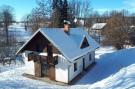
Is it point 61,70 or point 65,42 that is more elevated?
point 65,42

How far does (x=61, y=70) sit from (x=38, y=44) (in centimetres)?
356

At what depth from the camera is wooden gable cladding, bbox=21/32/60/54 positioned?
74.9 feet

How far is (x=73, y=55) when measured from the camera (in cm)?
2225

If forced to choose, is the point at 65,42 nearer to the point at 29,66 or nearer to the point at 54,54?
the point at 54,54

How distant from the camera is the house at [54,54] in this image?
21750mm

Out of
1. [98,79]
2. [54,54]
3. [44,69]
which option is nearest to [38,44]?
[54,54]

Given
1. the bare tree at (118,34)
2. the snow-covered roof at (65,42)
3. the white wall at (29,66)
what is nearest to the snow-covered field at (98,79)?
the white wall at (29,66)

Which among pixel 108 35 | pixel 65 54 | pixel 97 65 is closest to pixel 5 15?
pixel 108 35

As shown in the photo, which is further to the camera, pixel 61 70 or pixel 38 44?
pixel 38 44

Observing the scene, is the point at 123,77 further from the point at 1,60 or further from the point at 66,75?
the point at 1,60

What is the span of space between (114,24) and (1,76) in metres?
30.6

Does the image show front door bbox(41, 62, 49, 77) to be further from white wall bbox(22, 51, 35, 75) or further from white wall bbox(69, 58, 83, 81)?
white wall bbox(69, 58, 83, 81)

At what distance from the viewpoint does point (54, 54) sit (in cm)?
2222

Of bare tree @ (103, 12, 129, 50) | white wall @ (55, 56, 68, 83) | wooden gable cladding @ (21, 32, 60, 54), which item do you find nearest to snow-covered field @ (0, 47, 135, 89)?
white wall @ (55, 56, 68, 83)
